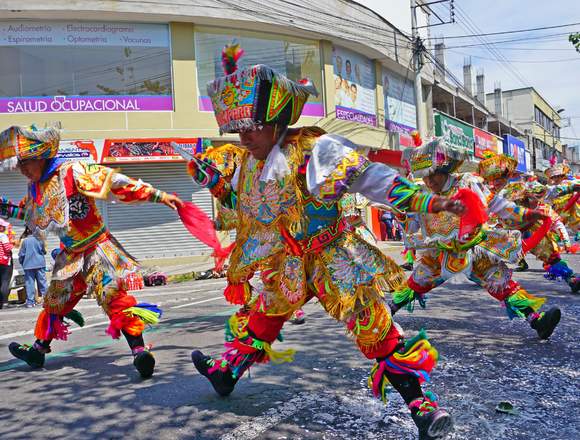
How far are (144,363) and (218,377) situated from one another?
818 mm

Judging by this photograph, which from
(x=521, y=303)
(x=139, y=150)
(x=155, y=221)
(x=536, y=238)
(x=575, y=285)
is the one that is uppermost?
(x=139, y=150)

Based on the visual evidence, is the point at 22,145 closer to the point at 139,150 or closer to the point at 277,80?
the point at 277,80

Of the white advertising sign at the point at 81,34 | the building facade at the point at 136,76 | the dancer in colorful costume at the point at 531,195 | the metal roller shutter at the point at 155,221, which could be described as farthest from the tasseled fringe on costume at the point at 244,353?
the white advertising sign at the point at 81,34

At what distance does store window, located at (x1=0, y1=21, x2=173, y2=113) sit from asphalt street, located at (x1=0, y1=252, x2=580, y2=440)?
36.8 feet

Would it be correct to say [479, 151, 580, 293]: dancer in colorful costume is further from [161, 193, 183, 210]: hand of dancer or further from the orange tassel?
the orange tassel

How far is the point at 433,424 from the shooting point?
2521 mm

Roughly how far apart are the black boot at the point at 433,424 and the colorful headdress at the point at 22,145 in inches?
129

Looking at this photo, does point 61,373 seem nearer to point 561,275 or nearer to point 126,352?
point 126,352

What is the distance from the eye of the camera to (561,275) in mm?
7234

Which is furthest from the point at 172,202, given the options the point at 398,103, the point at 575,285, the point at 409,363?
the point at 398,103

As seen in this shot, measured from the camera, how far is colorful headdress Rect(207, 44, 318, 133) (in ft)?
9.67

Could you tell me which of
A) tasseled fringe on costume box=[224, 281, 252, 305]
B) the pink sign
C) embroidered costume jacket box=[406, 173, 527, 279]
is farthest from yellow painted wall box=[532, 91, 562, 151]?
tasseled fringe on costume box=[224, 281, 252, 305]

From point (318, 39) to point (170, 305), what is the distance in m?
13.3

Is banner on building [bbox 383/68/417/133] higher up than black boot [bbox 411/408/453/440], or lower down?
higher up
